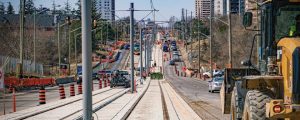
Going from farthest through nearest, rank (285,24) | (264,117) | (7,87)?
(7,87) < (285,24) < (264,117)

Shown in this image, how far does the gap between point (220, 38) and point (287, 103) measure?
116615 mm

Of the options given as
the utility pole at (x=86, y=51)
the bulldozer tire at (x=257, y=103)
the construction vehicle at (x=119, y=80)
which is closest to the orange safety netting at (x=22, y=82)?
the construction vehicle at (x=119, y=80)

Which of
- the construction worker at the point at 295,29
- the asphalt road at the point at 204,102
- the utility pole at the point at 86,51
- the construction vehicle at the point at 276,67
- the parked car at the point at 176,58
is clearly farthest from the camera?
the parked car at the point at 176,58

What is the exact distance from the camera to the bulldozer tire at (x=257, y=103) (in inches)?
→ 423

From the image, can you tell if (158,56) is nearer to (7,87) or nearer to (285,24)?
(7,87)

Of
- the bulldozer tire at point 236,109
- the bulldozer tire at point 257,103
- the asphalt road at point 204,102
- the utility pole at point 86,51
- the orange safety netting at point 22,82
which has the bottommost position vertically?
the asphalt road at point 204,102

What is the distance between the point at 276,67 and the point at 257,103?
1.10m

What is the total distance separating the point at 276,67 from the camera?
1155cm

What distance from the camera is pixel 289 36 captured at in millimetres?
11219

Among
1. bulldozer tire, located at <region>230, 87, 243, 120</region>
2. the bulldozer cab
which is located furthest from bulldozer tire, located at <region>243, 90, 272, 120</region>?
Result: bulldozer tire, located at <region>230, 87, 243, 120</region>

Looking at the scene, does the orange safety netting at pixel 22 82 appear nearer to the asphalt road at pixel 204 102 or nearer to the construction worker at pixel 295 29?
the asphalt road at pixel 204 102

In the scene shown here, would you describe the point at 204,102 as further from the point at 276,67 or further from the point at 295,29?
the point at 295,29

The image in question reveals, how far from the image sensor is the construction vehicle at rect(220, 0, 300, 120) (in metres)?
9.72

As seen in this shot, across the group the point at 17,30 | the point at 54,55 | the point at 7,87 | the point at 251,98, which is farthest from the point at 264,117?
the point at 54,55
